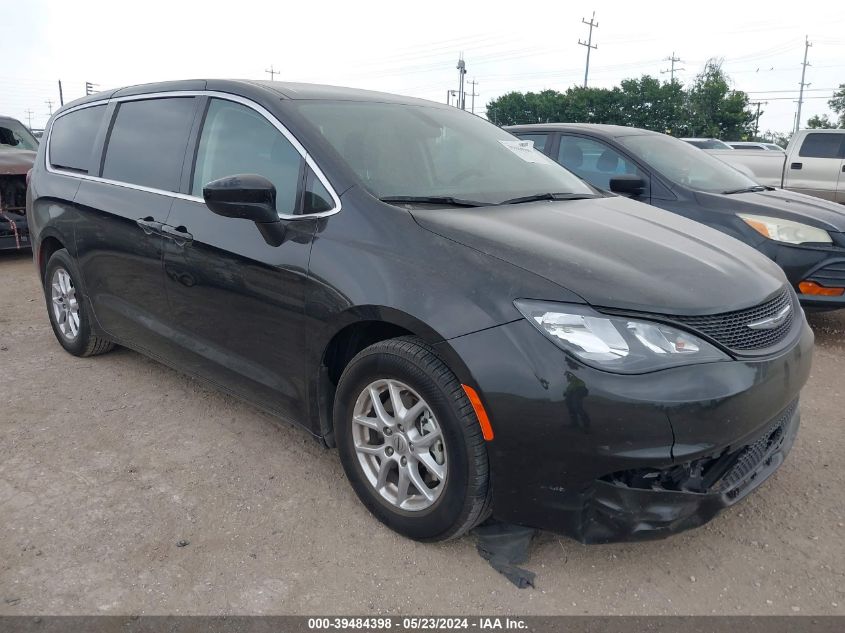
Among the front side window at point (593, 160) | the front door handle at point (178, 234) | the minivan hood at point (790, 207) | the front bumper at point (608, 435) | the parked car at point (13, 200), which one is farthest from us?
the parked car at point (13, 200)

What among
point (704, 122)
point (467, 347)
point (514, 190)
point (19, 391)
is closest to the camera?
point (467, 347)

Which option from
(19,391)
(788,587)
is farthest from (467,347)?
(19,391)

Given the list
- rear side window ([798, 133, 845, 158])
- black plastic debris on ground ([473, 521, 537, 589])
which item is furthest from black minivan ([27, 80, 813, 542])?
rear side window ([798, 133, 845, 158])

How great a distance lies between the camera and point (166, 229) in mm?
3381

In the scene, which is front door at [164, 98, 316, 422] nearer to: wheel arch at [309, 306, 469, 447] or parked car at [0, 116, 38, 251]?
wheel arch at [309, 306, 469, 447]

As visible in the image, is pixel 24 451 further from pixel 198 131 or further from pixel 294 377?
pixel 198 131

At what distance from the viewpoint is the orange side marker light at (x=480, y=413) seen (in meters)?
2.22

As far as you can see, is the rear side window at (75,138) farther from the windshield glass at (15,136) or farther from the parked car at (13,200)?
the windshield glass at (15,136)

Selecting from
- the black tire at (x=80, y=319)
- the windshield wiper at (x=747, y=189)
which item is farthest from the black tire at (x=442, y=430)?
the windshield wiper at (x=747, y=189)

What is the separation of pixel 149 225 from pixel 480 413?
2.17 m

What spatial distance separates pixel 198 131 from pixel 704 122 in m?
47.1

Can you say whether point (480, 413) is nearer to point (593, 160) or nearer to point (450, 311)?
point (450, 311)

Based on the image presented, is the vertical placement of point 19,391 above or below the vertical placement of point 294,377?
below

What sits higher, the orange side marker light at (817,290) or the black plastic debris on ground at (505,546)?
the orange side marker light at (817,290)
